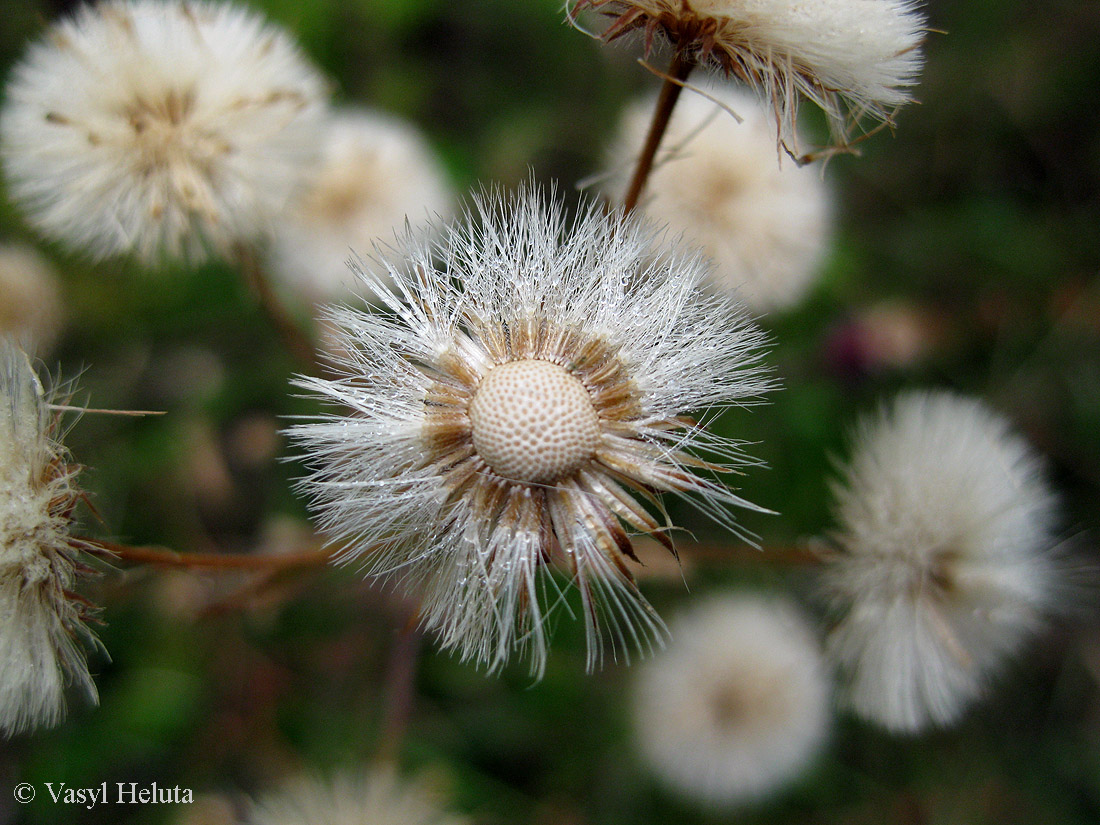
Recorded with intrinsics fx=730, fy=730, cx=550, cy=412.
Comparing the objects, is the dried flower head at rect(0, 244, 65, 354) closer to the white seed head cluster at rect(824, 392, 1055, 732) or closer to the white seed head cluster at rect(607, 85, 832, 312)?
the white seed head cluster at rect(607, 85, 832, 312)

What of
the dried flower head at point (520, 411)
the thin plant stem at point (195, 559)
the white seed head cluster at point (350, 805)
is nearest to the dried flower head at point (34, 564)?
the thin plant stem at point (195, 559)

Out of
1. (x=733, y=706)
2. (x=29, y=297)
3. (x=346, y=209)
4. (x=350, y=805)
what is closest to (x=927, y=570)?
(x=733, y=706)

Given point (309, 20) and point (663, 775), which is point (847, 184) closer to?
point (309, 20)

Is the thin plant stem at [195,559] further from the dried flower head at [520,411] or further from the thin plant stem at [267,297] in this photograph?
the thin plant stem at [267,297]

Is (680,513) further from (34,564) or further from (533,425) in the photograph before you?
(34,564)

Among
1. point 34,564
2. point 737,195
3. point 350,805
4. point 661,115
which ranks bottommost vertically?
point 350,805

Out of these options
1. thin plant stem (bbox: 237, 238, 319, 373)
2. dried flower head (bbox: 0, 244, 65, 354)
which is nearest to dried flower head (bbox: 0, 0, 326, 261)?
thin plant stem (bbox: 237, 238, 319, 373)
